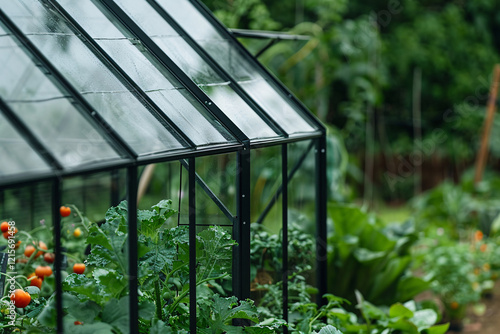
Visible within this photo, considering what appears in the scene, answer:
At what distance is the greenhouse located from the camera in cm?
192

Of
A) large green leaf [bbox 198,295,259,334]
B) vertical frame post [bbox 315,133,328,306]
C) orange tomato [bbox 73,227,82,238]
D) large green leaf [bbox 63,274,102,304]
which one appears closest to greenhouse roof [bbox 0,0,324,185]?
vertical frame post [bbox 315,133,328,306]

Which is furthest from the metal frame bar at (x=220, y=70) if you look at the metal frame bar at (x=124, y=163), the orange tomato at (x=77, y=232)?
the orange tomato at (x=77, y=232)

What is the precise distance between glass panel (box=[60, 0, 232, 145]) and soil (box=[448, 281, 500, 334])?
10.7 feet

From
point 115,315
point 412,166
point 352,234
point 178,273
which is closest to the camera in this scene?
point 115,315

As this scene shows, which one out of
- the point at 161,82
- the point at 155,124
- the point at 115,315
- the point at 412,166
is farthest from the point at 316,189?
the point at 412,166

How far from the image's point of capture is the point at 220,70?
315 cm

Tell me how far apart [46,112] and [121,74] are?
0.55 metres

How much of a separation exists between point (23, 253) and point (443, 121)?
9.19 metres

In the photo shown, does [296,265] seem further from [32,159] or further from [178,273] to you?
[32,159]

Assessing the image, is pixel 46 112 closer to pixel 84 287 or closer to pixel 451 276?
pixel 84 287

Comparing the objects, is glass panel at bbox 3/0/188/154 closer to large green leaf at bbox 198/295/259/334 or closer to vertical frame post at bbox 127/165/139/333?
vertical frame post at bbox 127/165/139/333

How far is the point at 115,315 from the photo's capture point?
78.6 inches

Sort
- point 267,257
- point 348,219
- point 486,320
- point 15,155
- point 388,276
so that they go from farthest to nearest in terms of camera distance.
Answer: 1. point 486,320
2. point 348,219
3. point 388,276
4. point 267,257
5. point 15,155

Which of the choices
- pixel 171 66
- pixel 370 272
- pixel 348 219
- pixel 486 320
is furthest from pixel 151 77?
pixel 486 320
